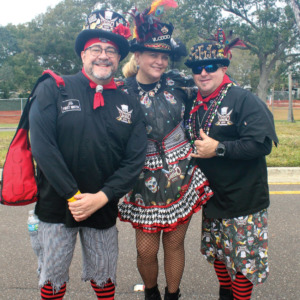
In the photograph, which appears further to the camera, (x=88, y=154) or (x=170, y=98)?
(x=170, y=98)

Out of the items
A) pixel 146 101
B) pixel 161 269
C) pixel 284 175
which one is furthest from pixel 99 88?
pixel 284 175

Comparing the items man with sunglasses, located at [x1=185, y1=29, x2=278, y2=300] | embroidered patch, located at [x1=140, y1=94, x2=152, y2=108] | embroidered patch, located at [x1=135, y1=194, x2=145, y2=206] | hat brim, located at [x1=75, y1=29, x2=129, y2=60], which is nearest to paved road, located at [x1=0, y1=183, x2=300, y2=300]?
man with sunglasses, located at [x1=185, y1=29, x2=278, y2=300]

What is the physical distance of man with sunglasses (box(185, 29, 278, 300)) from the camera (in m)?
2.11

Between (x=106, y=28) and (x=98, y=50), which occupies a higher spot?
(x=106, y=28)

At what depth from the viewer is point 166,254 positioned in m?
2.42

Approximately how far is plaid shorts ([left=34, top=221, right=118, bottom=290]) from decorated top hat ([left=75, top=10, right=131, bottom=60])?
44.8 inches

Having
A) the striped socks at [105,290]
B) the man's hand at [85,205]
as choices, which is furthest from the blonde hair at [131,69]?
the striped socks at [105,290]

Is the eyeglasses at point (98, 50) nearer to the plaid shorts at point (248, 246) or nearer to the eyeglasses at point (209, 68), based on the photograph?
the eyeglasses at point (209, 68)

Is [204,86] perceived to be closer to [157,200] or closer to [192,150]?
[192,150]

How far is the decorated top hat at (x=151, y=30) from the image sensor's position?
7.61 feet

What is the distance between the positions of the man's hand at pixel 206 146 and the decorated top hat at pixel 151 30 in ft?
2.26

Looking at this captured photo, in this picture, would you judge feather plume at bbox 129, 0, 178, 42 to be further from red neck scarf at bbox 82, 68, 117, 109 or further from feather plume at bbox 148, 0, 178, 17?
red neck scarf at bbox 82, 68, 117, 109

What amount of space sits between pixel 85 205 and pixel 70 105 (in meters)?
0.56

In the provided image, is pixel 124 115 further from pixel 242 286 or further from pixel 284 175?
pixel 284 175
